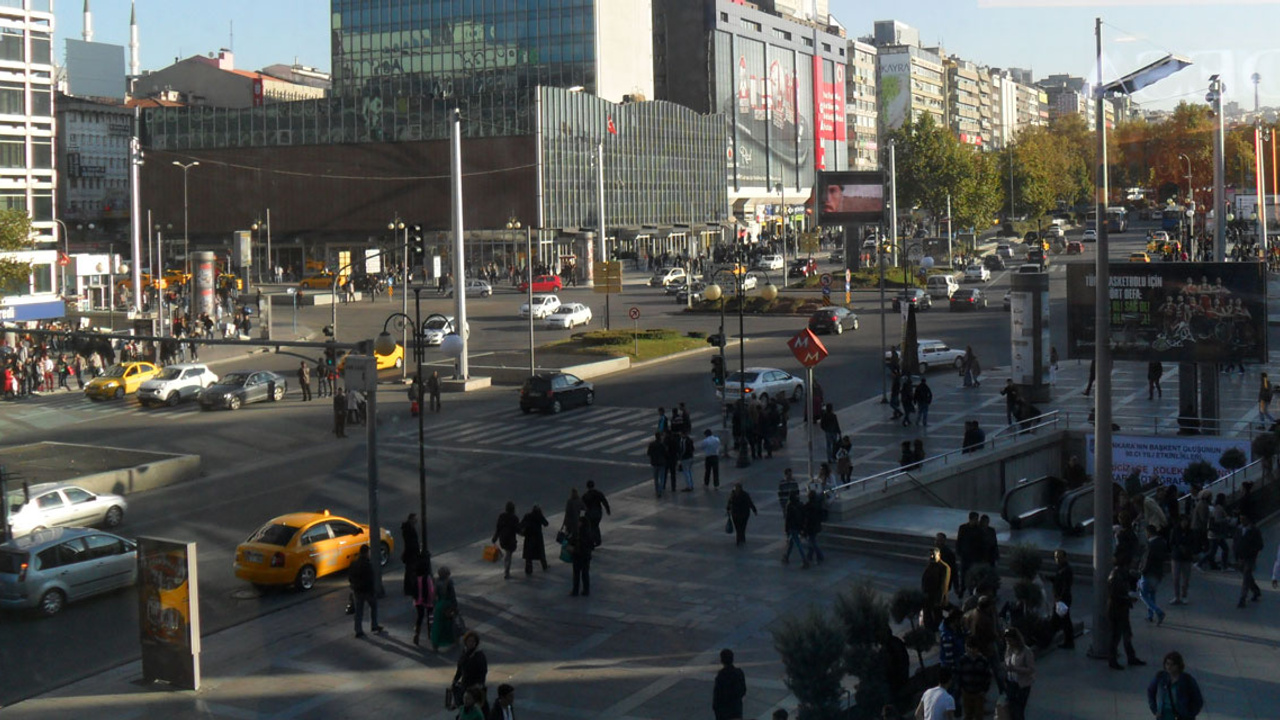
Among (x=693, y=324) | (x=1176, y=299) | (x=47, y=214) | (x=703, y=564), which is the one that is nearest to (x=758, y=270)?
(x=693, y=324)

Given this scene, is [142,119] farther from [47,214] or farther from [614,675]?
[614,675]

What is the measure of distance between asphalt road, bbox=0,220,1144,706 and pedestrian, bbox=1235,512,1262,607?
13.0 m

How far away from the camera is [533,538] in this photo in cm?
2194

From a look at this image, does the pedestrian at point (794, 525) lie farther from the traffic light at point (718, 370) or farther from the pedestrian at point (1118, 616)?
the traffic light at point (718, 370)

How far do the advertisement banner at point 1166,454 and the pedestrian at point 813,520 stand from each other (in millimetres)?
7604

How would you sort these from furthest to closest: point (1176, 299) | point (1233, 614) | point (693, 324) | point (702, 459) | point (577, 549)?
1. point (693, 324)
2. point (702, 459)
3. point (1176, 299)
4. point (577, 549)
5. point (1233, 614)


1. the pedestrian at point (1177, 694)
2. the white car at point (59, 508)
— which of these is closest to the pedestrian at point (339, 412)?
the white car at point (59, 508)

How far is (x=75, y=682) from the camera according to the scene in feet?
56.4

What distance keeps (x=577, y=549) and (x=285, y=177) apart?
294ft

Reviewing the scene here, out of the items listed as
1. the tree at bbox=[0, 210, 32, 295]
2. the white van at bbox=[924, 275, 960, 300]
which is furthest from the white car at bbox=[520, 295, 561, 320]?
the tree at bbox=[0, 210, 32, 295]

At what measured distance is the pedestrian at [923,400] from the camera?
116 ft

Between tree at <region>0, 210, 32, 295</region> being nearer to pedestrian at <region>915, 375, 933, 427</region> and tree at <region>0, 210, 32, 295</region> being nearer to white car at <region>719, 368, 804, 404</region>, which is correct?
white car at <region>719, 368, 804, 404</region>

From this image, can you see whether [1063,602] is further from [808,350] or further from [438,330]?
[438,330]

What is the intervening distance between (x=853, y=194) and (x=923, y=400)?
1611 inches
